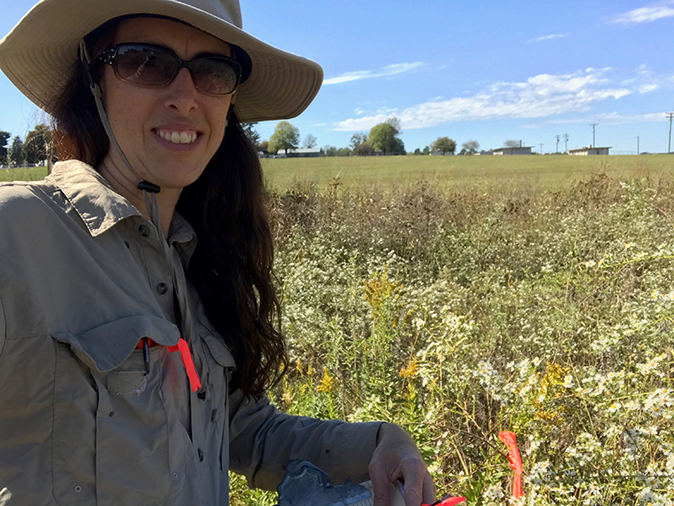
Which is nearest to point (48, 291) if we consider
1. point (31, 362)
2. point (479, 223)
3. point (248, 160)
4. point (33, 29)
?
point (31, 362)

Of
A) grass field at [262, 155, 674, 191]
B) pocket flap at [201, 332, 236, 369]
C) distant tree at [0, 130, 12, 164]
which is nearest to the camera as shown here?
pocket flap at [201, 332, 236, 369]

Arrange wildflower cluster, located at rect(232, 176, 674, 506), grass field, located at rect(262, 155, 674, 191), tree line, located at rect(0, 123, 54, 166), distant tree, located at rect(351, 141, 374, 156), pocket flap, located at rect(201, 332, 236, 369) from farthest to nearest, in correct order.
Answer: distant tree, located at rect(351, 141, 374, 156), grass field, located at rect(262, 155, 674, 191), wildflower cluster, located at rect(232, 176, 674, 506), tree line, located at rect(0, 123, 54, 166), pocket flap, located at rect(201, 332, 236, 369)

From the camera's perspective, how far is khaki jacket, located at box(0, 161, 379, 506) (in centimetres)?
80

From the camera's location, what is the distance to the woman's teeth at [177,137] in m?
1.18

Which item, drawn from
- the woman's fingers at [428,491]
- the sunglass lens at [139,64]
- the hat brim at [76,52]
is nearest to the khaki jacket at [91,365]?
the sunglass lens at [139,64]

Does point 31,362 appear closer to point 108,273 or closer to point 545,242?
point 108,273

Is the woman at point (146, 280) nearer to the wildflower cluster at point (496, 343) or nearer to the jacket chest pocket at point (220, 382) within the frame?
the jacket chest pocket at point (220, 382)

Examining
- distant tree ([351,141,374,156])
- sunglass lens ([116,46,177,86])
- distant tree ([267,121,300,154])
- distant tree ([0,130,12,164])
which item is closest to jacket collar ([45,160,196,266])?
sunglass lens ([116,46,177,86])

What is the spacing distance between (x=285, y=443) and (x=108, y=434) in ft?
1.88

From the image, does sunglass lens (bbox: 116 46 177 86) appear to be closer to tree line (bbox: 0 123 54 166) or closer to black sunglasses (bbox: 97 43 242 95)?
black sunglasses (bbox: 97 43 242 95)

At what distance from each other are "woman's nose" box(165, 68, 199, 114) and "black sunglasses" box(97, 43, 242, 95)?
0.03 feet

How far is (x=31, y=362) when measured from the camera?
0.80m

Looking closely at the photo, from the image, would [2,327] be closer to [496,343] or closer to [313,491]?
[313,491]

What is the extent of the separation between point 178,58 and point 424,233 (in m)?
5.73
